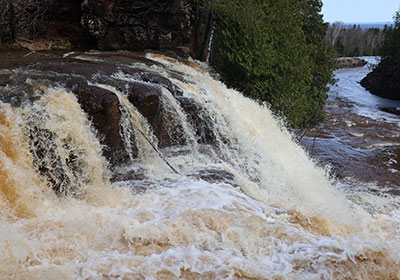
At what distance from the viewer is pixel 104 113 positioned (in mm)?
6137

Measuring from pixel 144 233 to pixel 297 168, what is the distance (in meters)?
5.14

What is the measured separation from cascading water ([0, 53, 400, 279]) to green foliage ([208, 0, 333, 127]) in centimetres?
354

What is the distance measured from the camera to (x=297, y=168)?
332 inches

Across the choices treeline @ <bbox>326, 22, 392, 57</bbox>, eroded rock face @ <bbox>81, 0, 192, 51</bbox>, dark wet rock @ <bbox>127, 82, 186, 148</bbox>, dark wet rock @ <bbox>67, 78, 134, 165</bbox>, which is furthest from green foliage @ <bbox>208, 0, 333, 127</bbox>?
treeline @ <bbox>326, 22, 392, 57</bbox>

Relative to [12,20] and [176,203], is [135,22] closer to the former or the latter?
[12,20]

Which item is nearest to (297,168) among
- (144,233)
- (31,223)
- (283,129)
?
(283,129)

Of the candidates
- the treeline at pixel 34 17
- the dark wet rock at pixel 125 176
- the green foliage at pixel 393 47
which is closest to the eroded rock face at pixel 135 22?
the treeline at pixel 34 17

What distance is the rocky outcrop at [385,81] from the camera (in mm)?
29109

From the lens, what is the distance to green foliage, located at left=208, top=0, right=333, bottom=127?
475 inches

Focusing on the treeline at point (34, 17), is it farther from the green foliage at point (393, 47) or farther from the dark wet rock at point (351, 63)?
the dark wet rock at point (351, 63)

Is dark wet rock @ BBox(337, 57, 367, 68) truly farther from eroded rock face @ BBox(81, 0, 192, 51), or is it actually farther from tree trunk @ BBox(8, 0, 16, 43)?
tree trunk @ BBox(8, 0, 16, 43)

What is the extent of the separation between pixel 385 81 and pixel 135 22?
24.1 m

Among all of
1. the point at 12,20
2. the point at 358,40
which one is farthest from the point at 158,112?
the point at 358,40

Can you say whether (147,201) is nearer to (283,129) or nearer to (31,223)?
(31,223)
